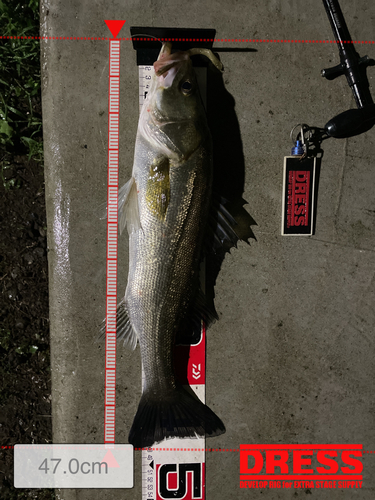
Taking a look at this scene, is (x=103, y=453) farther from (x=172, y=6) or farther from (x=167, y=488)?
(x=172, y=6)

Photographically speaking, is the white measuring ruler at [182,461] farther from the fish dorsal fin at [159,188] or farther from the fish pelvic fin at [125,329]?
the fish dorsal fin at [159,188]

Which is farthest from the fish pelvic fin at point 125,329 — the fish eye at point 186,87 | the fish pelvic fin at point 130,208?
the fish eye at point 186,87

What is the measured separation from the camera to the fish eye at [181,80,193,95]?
184 centimetres

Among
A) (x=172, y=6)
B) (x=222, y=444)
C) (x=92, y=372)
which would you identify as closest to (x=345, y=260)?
(x=222, y=444)

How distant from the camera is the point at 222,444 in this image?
7.80 feet

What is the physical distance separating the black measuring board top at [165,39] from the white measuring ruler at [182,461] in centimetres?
191

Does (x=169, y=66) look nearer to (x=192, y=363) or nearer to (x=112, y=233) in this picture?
(x=112, y=233)

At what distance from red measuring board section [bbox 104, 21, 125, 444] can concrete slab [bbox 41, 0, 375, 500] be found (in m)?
0.05

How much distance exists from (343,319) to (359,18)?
222 centimetres

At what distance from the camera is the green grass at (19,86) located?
2.29 m

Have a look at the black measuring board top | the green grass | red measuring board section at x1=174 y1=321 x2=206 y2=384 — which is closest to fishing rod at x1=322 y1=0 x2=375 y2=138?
the black measuring board top

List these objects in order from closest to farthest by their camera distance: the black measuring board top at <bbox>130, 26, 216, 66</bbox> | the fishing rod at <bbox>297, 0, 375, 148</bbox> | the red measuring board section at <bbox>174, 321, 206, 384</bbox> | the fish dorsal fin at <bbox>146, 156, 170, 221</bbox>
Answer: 1. the fish dorsal fin at <bbox>146, 156, 170, 221</bbox>
2. the black measuring board top at <bbox>130, 26, 216, 66</bbox>
3. the fishing rod at <bbox>297, 0, 375, 148</bbox>
4. the red measuring board section at <bbox>174, 321, 206, 384</bbox>

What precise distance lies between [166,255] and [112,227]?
0.61m

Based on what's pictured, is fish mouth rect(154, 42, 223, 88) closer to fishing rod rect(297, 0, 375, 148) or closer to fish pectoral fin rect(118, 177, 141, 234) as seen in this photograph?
fish pectoral fin rect(118, 177, 141, 234)
